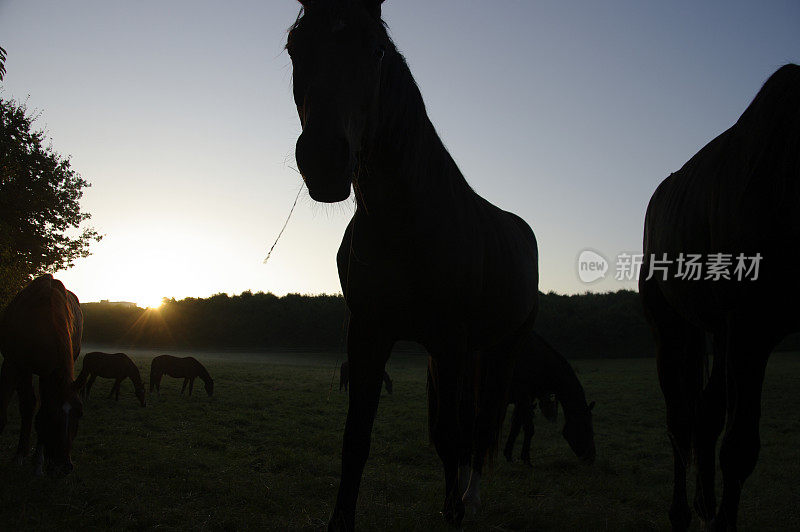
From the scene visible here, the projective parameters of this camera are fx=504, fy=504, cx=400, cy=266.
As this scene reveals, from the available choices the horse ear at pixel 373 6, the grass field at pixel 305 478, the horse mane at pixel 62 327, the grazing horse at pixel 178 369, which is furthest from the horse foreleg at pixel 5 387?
the grazing horse at pixel 178 369

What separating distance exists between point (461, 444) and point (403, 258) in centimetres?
117

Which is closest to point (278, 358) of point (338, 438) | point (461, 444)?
point (338, 438)

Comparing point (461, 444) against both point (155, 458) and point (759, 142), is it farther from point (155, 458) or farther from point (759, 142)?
point (155, 458)

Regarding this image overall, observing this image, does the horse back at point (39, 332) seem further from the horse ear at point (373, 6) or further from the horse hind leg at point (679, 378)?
the horse hind leg at point (679, 378)

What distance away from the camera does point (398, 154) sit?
2.39 m

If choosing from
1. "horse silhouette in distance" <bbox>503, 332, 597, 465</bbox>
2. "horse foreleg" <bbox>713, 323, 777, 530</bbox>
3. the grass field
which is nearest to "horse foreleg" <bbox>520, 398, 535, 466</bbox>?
"horse silhouette in distance" <bbox>503, 332, 597, 465</bbox>

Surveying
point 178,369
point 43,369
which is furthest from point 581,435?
point 178,369

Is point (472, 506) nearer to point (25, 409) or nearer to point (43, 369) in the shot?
point (43, 369)

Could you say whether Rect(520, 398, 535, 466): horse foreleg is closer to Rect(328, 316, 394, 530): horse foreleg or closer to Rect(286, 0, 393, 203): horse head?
Rect(328, 316, 394, 530): horse foreleg

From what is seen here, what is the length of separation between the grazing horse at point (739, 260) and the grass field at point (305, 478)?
157 centimetres

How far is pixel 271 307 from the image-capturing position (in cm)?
4006

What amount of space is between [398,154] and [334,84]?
53cm

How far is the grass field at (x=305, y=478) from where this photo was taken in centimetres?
367

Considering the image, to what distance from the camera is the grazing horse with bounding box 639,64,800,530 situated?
7.42 feet
